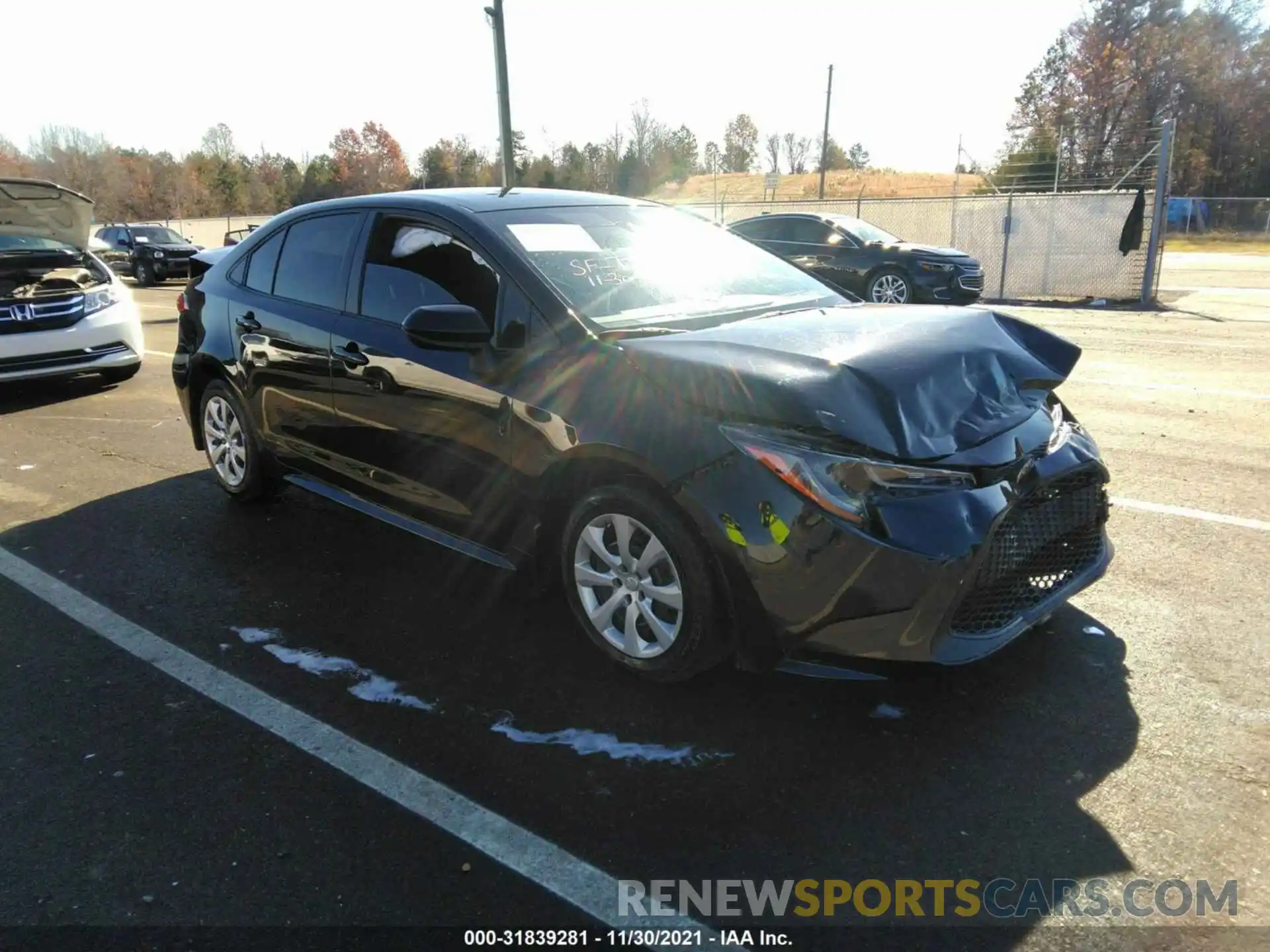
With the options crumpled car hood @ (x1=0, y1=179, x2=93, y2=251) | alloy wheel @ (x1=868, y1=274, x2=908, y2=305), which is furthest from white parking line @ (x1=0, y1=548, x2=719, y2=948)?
alloy wheel @ (x1=868, y1=274, x2=908, y2=305)

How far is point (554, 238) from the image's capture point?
377 centimetres

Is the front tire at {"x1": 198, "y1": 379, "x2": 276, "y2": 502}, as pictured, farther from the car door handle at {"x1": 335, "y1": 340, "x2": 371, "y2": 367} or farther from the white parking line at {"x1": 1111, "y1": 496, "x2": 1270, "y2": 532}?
the white parking line at {"x1": 1111, "y1": 496, "x2": 1270, "y2": 532}

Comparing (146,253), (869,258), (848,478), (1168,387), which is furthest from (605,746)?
(146,253)

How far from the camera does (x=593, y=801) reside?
2.60m

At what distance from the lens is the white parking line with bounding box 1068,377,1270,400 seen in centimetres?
740

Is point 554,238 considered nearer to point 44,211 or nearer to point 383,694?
point 383,694

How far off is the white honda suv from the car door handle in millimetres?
5690

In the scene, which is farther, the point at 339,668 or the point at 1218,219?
the point at 1218,219

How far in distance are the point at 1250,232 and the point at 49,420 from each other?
146ft

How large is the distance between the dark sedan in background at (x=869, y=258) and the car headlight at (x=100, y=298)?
828 centimetres

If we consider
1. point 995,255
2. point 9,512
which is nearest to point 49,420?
point 9,512

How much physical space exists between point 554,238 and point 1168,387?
6.45 metres

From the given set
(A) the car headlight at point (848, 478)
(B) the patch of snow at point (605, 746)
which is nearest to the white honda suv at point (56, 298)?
(B) the patch of snow at point (605, 746)

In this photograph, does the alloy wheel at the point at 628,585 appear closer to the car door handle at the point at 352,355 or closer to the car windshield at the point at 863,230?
the car door handle at the point at 352,355
